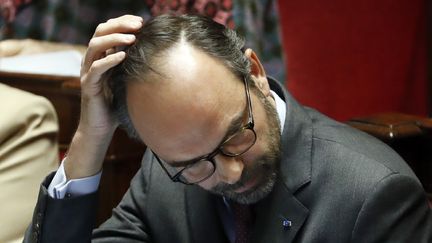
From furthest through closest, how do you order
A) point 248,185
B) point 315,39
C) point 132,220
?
point 315,39 < point 132,220 < point 248,185

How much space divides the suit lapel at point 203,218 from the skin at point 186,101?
135mm

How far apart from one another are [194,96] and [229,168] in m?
0.14

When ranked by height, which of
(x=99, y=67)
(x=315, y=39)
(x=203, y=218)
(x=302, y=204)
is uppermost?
(x=99, y=67)

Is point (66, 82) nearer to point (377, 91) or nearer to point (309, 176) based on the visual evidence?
point (309, 176)

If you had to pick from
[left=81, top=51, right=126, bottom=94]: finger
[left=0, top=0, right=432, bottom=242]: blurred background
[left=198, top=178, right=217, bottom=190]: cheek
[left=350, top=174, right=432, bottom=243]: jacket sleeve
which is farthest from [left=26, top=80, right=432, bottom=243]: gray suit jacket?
[left=0, top=0, right=432, bottom=242]: blurred background

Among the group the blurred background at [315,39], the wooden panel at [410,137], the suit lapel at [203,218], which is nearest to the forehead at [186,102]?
the suit lapel at [203,218]

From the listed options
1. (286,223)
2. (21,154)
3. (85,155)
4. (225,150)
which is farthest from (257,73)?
(21,154)

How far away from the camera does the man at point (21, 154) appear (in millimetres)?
1534

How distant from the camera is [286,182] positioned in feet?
3.92

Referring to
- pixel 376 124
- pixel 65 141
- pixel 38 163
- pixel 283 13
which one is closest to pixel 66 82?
pixel 65 141

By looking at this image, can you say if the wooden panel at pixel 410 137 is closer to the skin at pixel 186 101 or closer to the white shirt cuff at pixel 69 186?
the skin at pixel 186 101

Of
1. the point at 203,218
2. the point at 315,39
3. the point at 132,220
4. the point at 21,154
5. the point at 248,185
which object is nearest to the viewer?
the point at 248,185

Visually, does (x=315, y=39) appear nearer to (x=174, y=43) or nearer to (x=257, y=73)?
(x=257, y=73)

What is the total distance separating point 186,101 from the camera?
41.2 inches
